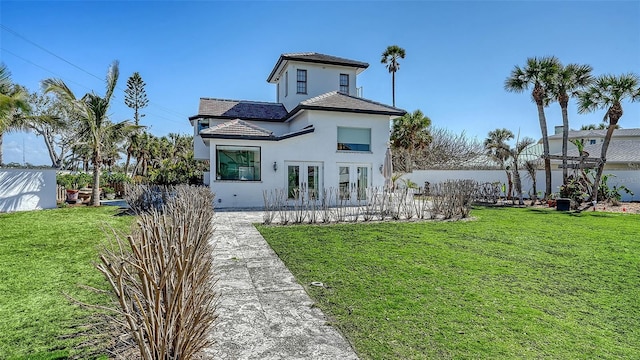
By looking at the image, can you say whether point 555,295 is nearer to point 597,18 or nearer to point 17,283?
point 17,283

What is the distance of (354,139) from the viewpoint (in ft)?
63.8

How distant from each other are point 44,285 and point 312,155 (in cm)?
1429

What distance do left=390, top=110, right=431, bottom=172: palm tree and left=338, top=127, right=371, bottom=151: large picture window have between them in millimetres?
13297

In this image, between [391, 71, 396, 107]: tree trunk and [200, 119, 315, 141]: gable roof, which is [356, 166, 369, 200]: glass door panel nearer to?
[200, 119, 315, 141]: gable roof

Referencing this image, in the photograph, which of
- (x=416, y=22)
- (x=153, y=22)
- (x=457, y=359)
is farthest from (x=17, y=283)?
(x=416, y=22)

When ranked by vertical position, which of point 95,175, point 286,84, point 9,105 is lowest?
point 95,175

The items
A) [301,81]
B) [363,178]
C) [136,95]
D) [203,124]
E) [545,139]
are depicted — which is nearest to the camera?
[363,178]

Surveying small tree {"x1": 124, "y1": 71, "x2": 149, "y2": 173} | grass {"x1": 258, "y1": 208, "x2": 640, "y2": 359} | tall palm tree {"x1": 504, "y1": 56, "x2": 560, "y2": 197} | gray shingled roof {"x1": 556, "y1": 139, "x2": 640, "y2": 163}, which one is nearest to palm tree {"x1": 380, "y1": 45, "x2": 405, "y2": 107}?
tall palm tree {"x1": 504, "y1": 56, "x2": 560, "y2": 197}

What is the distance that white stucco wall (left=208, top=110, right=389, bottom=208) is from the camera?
17.8m

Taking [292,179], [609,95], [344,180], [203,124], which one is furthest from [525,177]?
[203,124]

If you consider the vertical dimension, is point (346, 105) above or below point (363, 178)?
above

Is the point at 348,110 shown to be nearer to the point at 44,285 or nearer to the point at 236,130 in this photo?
the point at 236,130

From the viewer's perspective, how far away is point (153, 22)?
49.0 feet

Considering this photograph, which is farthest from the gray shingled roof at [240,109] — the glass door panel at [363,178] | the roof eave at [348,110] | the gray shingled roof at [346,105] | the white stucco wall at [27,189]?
the white stucco wall at [27,189]
